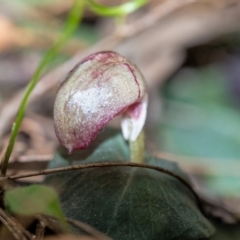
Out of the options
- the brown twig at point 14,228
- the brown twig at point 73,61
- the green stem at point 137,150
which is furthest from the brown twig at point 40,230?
the brown twig at point 73,61

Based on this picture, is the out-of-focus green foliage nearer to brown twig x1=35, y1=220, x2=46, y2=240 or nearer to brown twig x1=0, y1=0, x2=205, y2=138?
brown twig x1=0, y1=0, x2=205, y2=138

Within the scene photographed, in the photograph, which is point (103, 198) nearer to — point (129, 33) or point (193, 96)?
point (193, 96)

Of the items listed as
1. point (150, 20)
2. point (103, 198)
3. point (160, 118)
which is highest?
point (150, 20)

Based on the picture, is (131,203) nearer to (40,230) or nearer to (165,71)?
(40,230)

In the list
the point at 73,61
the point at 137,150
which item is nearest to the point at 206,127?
the point at 73,61

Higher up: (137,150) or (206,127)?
(137,150)

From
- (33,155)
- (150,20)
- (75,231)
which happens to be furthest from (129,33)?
(75,231)
